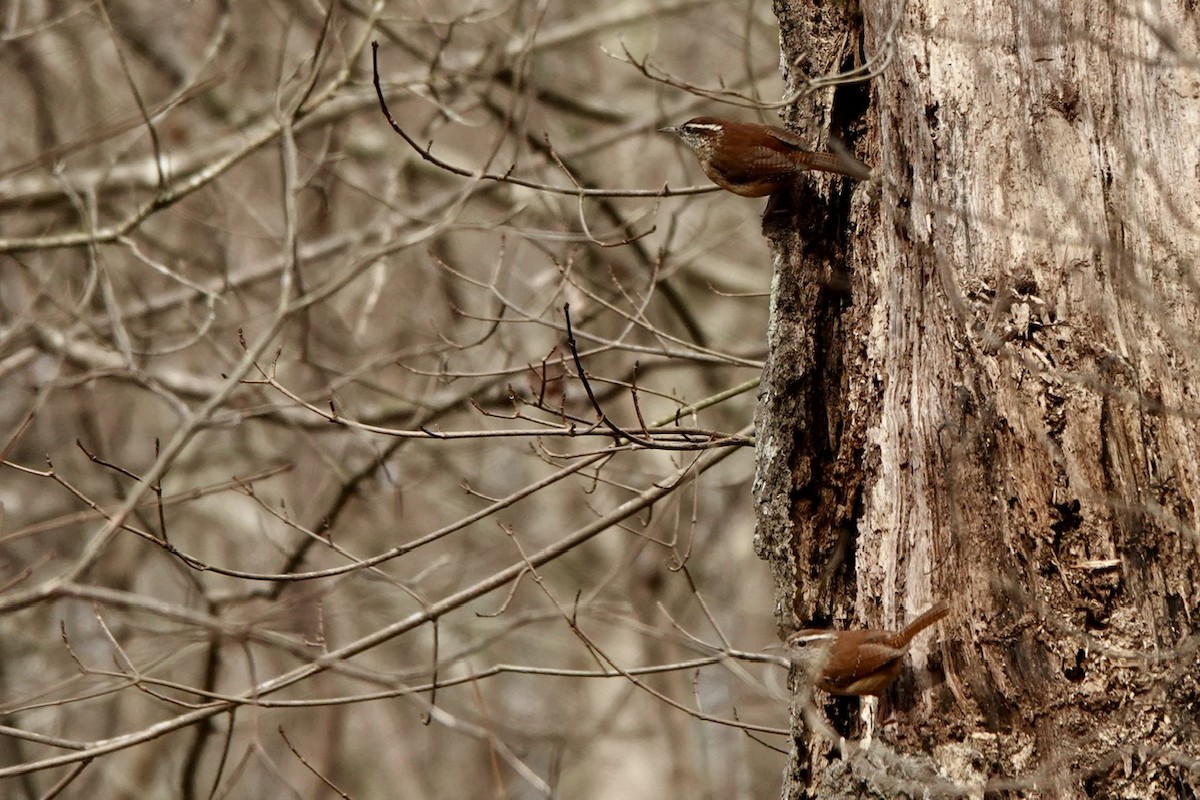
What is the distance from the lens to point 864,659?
242 cm

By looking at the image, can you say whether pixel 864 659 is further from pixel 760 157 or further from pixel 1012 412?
pixel 760 157

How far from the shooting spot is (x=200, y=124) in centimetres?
732

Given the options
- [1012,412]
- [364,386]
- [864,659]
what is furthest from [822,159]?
[364,386]

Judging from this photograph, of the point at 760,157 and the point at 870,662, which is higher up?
the point at 760,157

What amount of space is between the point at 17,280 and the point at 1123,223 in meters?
6.16

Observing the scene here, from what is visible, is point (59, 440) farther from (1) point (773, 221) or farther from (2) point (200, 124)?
(1) point (773, 221)

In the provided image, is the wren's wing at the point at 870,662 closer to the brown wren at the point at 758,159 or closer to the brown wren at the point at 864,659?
the brown wren at the point at 864,659

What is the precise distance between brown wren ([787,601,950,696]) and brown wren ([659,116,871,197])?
0.95 metres

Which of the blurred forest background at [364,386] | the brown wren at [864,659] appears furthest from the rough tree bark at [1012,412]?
the blurred forest background at [364,386]

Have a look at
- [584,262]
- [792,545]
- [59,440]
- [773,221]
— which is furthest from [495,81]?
[59,440]

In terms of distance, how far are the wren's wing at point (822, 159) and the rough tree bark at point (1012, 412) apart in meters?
0.14

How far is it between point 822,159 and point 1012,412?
66 cm

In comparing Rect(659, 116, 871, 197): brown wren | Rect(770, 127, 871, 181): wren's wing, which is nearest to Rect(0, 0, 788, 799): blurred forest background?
Rect(659, 116, 871, 197): brown wren

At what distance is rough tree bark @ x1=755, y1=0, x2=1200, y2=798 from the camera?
7.89 ft
